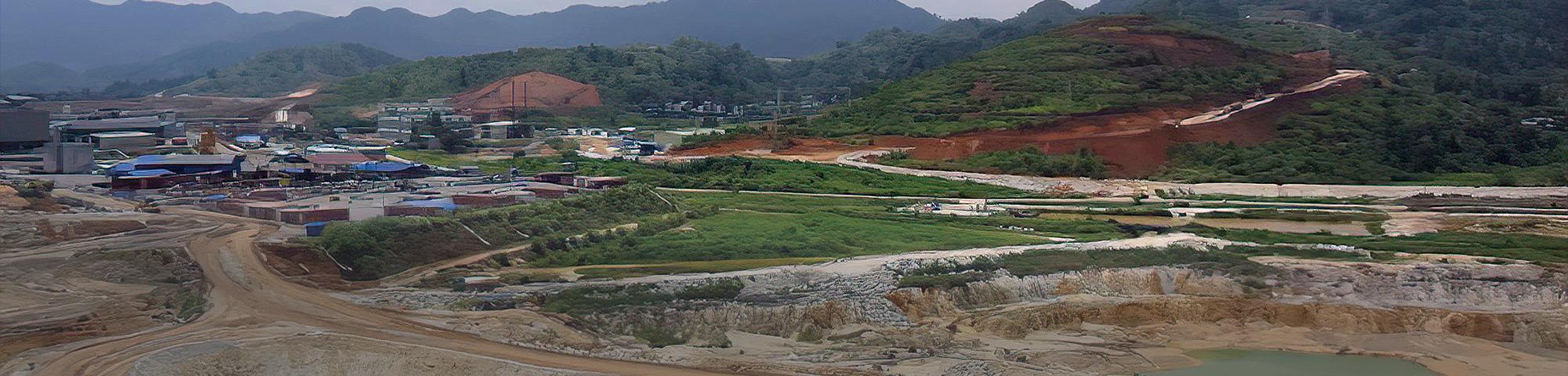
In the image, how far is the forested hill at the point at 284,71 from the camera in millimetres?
86438

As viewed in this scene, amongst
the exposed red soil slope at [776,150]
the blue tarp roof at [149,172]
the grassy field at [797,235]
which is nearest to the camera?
the grassy field at [797,235]

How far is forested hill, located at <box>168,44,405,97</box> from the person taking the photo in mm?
86438

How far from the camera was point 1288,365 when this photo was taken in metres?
20.6

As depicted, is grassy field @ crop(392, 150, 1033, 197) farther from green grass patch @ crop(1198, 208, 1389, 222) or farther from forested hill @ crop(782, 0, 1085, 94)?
forested hill @ crop(782, 0, 1085, 94)

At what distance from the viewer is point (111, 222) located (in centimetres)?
2352

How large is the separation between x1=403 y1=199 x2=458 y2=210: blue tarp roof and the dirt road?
15.1 ft

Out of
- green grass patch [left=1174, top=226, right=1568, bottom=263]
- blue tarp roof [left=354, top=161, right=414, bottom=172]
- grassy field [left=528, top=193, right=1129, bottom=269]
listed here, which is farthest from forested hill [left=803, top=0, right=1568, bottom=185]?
blue tarp roof [left=354, top=161, right=414, bottom=172]

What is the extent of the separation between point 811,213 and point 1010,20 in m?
81.8

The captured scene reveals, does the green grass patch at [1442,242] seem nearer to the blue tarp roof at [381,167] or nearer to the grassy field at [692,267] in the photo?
the grassy field at [692,267]

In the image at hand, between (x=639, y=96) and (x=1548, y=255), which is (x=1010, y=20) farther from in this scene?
(x=1548, y=255)

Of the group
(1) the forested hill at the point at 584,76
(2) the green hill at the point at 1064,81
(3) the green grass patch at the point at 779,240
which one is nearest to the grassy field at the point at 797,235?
(3) the green grass patch at the point at 779,240

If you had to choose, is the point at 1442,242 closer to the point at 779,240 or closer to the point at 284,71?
the point at 779,240

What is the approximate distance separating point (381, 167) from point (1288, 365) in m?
23.4

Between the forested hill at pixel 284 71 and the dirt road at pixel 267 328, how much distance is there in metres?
66.9
